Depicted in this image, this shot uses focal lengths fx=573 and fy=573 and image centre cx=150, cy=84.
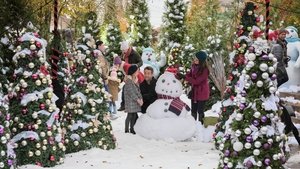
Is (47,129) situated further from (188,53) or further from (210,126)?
(188,53)

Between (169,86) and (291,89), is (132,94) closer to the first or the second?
(169,86)

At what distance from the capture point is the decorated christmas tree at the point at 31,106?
896cm

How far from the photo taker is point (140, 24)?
25578mm

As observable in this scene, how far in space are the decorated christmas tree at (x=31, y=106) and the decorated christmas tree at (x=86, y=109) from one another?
3.44 feet

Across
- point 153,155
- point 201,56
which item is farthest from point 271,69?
point 201,56

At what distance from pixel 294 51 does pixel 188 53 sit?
20.6 feet

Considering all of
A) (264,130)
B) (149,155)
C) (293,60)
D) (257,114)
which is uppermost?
(293,60)

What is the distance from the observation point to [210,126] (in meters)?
12.3

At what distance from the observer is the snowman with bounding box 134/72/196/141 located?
1150 cm

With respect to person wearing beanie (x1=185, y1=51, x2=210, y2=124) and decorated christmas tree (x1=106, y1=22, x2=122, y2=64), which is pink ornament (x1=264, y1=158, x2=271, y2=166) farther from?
decorated christmas tree (x1=106, y1=22, x2=122, y2=64)

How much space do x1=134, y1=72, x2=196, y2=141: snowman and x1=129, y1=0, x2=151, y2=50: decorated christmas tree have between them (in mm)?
13817

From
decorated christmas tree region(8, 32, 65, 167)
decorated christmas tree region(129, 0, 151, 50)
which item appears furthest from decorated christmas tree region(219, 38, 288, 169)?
decorated christmas tree region(129, 0, 151, 50)

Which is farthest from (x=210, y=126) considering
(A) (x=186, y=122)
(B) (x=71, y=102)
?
(B) (x=71, y=102)

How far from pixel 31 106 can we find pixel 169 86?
11.4ft
